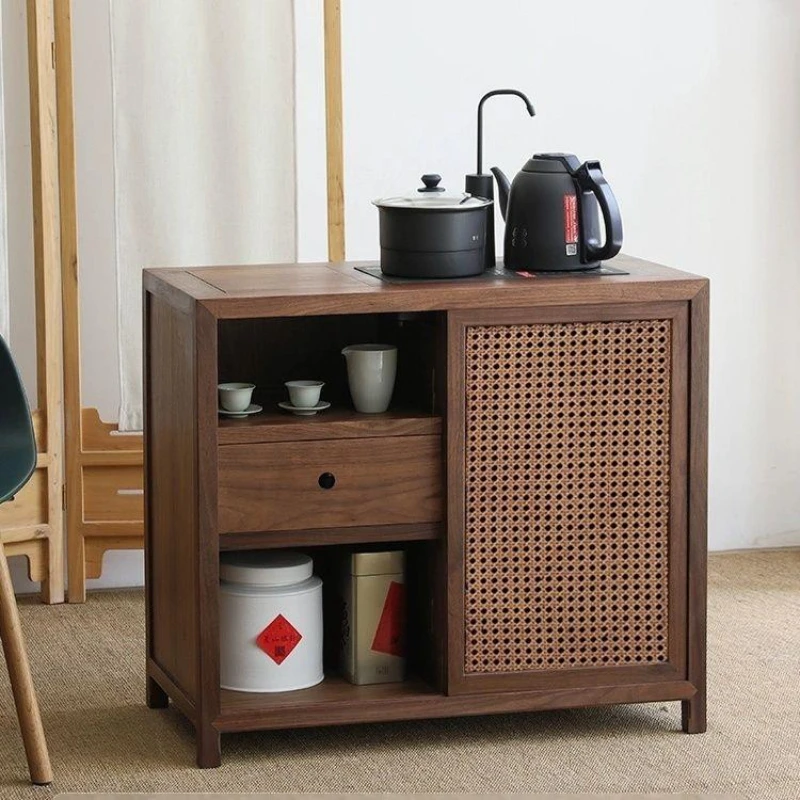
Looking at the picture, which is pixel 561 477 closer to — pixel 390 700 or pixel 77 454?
pixel 390 700

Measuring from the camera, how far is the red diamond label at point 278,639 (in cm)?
280

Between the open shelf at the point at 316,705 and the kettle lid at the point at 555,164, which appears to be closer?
the open shelf at the point at 316,705

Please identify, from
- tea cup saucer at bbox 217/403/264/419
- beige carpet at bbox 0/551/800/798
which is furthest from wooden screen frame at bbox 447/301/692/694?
tea cup saucer at bbox 217/403/264/419

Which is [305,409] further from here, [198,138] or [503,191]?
[198,138]

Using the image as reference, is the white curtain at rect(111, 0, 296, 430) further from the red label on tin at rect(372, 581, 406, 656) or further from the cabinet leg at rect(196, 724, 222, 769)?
the cabinet leg at rect(196, 724, 222, 769)

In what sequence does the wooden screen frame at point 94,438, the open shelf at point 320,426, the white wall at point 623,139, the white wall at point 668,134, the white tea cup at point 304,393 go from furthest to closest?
the white wall at point 668,134
the white wall at point 623,139
the wooden screen frame at point 94,438
the white tea cup at point 304,393
the open shelf at point 320,426

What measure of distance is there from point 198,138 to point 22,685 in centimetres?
155

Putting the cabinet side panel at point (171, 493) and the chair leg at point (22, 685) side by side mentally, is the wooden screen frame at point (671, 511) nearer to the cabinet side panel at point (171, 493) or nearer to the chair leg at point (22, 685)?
the cabinet side panel at point (171, 493)

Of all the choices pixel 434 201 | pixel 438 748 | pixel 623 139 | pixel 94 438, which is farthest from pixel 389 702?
pixel 623 139

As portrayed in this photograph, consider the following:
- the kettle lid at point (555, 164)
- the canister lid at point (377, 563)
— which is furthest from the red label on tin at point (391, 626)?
the kettle lid at point (555, 164)

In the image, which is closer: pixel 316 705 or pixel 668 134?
pixel 316 705

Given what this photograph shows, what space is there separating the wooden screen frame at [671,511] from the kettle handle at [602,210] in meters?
0.12

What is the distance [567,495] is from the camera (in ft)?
9.28

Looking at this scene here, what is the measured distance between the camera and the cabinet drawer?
8.83 feet
